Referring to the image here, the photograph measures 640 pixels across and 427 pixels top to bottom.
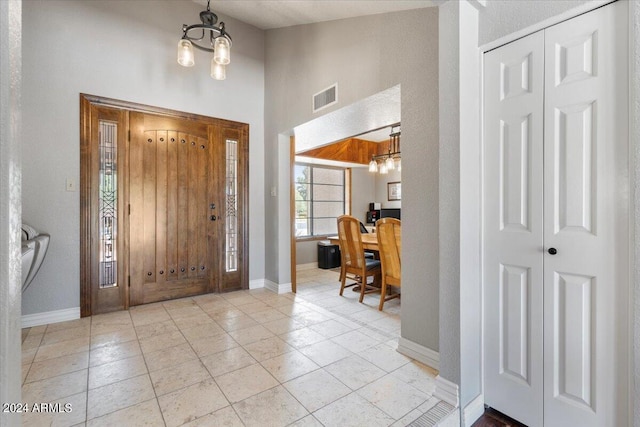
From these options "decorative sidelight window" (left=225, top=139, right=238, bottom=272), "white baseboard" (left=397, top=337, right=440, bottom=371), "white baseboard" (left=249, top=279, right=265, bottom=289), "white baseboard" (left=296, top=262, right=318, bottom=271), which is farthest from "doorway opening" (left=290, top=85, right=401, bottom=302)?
"white baseboard" (left=397, top=337, right=440, bottom=371)

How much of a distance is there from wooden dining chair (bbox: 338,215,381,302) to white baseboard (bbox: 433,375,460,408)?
1.83m

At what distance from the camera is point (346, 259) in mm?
3879

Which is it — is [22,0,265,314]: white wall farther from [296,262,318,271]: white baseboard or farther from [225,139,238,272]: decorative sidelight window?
[296,262,318,271]: white baseboard

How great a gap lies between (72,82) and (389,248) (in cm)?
361

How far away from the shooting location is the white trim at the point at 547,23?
1.30m

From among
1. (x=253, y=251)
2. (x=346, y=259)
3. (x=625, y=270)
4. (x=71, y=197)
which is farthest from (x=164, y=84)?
(x=625, y=270)

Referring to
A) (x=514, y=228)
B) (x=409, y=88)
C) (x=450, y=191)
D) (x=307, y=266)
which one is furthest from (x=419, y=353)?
(x=307, y=266)

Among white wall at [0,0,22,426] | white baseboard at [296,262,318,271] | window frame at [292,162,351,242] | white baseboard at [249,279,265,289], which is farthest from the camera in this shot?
window frame at [292,162,351,242]

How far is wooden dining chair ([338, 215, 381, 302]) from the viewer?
11.7 ft

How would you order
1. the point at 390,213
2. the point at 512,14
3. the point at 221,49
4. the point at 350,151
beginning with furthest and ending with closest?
the point at 390,213, the point at 350,151, the point at 221,49, the point at 512,14

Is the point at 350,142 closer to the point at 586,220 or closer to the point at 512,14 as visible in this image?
the point at 512,14

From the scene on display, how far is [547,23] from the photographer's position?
1430 millimetres

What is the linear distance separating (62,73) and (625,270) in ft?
14.5

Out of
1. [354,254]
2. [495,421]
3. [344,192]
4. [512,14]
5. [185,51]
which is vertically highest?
[185,51]
